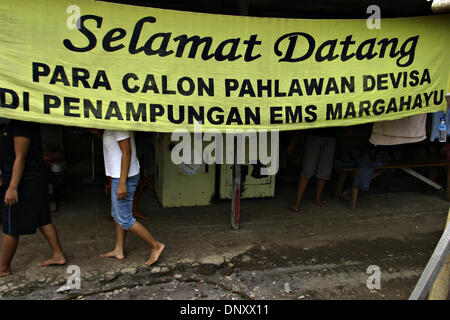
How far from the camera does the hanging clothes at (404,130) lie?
15.4 ft

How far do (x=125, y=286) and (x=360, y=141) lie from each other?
5548mm

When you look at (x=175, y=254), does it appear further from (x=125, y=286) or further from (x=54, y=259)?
(x=54, y=259)

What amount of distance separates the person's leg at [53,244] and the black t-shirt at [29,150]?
21.2 inches

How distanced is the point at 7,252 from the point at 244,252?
2.33m

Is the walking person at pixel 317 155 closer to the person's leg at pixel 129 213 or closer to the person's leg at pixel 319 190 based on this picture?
the person's leg at pixel 319 190

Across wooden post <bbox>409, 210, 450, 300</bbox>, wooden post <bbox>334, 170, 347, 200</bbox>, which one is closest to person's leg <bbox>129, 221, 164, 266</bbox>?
wooden post <bbox>409, 210, 450, 300</bbox>

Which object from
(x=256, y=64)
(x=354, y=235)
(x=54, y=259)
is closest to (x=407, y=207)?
(x=354, y=235)

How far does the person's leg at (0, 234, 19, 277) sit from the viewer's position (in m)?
3.31

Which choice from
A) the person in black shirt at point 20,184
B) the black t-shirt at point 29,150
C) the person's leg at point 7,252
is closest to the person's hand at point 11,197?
the person in black shirt at point 20,184

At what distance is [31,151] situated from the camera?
131 inches

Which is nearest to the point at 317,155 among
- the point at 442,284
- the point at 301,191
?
the point at 301,191

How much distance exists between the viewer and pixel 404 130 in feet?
15.4

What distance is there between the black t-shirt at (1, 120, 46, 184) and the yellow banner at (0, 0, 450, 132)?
8.2 inches

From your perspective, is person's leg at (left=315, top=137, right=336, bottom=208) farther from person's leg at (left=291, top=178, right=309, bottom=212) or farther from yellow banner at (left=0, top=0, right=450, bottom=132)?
yellow banner at (left=0, top=0, right=450, bottom=132)
